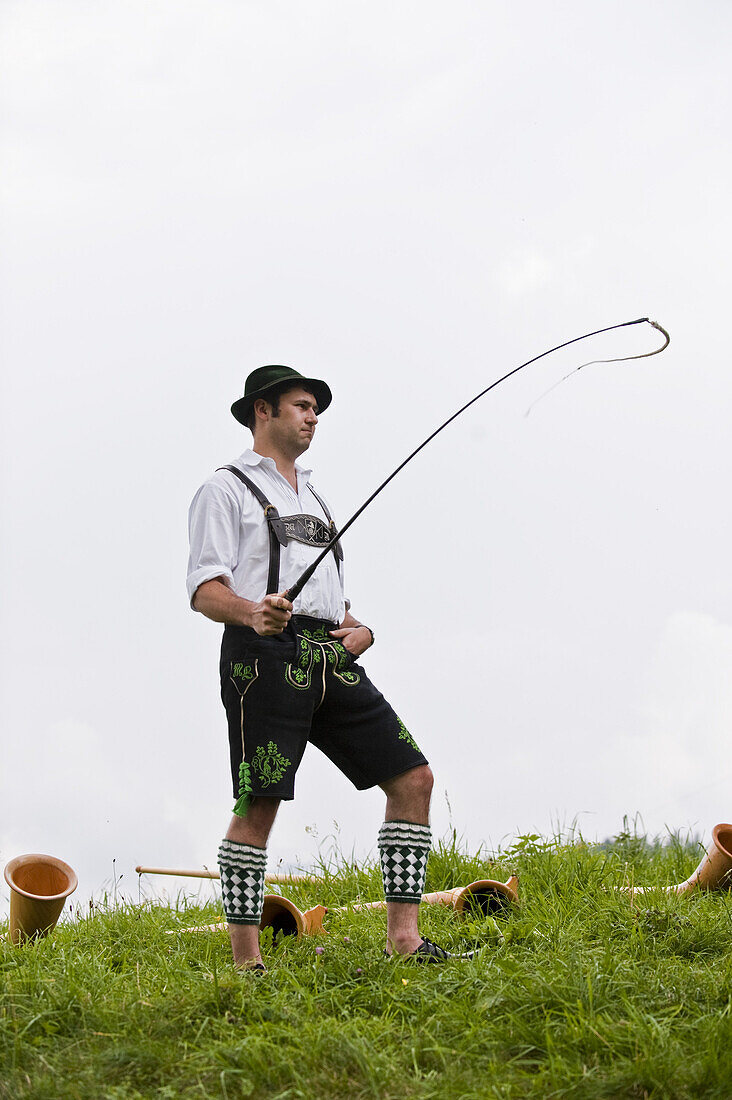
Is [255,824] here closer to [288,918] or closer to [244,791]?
[244,791]

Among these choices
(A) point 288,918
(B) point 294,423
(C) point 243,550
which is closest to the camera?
(C) point 243,550

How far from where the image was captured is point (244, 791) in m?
3.81

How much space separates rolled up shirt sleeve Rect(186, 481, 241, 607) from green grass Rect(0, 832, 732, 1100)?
52.6 inches

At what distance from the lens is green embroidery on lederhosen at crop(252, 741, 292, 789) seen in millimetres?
3793

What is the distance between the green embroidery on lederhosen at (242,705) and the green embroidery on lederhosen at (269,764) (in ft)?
0.14

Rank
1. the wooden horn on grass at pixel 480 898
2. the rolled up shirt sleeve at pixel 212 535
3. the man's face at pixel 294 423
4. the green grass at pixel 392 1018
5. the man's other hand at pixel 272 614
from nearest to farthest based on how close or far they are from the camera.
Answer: the green grass at pixel 392 1018, the man's other hand at pixel 272 614, the rolled up shirt sleeve at pixel 212 535, the man's face at pixel 294 423, the wooden horn on grass at pixel 480 898

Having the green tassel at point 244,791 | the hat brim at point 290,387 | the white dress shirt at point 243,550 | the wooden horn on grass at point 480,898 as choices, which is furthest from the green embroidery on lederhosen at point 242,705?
the wooden horn on grass at point 480,898

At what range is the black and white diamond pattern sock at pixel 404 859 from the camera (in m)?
4.02

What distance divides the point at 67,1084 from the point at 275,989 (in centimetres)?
78

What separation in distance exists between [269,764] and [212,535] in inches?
32.8

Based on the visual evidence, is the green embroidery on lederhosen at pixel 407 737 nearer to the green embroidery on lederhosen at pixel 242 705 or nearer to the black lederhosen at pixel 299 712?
the black lederhosen at pixel 299 712

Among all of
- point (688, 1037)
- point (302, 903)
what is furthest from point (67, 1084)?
point (302, 903)

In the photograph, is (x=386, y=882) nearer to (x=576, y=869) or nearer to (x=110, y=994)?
(x=110, y=994)

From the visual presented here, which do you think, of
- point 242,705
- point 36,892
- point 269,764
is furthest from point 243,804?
point 36,892
